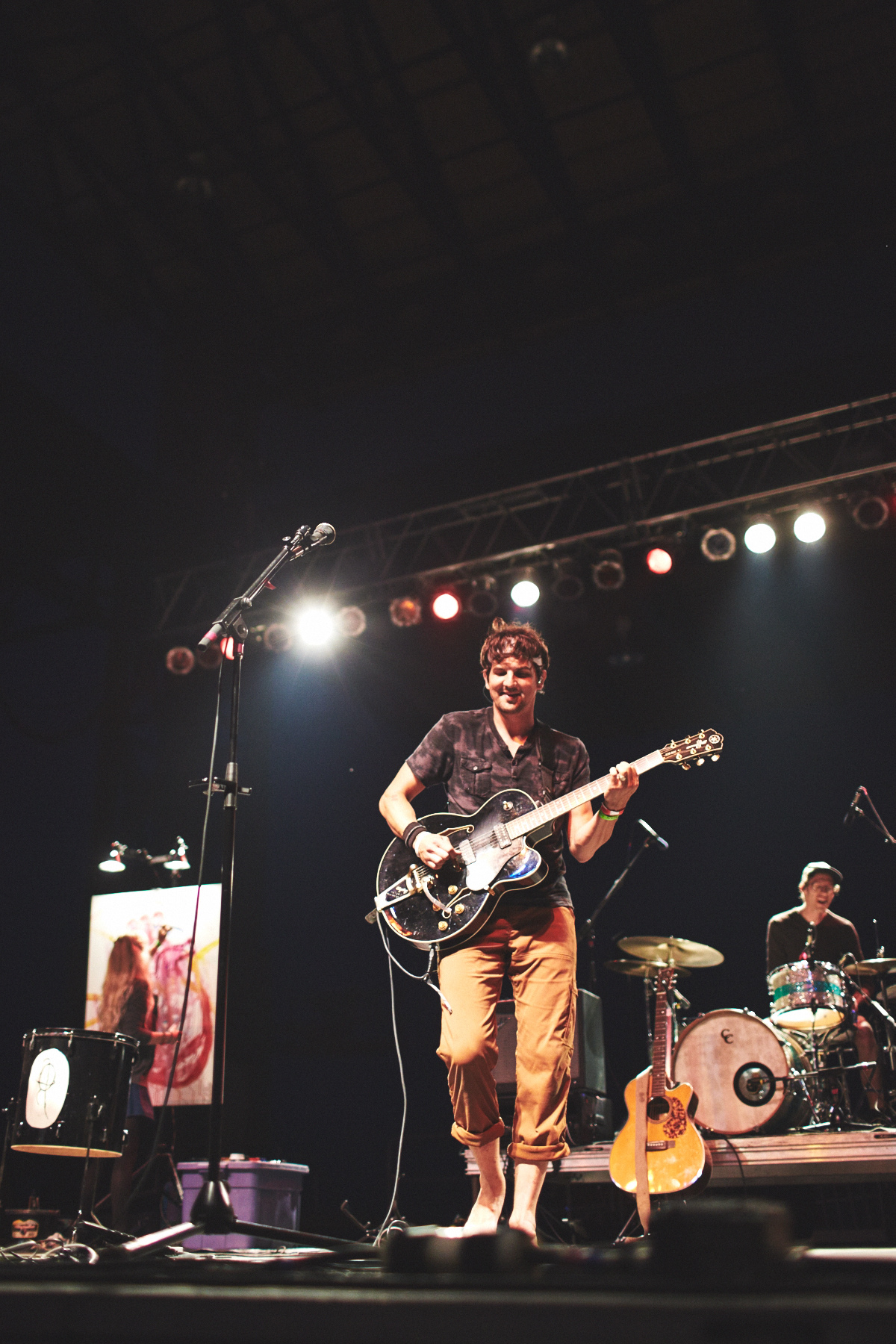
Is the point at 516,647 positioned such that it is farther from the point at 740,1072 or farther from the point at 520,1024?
the point at 740,1072

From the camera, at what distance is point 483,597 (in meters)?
8.34

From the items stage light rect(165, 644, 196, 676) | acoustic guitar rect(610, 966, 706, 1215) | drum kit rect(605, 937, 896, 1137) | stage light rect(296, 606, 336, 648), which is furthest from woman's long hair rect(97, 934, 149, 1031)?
acoustic guitar rect(610, 966, 706, 1215)

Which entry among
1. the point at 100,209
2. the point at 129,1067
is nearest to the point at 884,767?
the point at 129,1067

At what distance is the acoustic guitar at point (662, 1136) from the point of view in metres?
4.95

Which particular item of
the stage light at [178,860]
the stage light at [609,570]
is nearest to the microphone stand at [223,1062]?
the stage light at [178,860]

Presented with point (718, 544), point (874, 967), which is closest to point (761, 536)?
point (718, 544)

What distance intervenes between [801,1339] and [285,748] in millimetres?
9156

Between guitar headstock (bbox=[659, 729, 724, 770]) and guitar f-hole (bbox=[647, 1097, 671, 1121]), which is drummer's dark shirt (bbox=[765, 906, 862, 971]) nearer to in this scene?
guitar f-hole (bbox=[647, 1097, 671, 1121])

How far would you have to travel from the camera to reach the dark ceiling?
286 inches

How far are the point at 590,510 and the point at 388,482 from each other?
1.78 meters

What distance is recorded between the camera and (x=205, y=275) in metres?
9.16

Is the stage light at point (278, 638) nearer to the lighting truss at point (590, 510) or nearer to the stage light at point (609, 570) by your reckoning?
the lighting truss at point (590, 510)

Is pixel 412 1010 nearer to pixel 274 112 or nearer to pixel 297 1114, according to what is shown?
pixel 297 1114

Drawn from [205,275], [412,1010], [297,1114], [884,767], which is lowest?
[297,1114]
